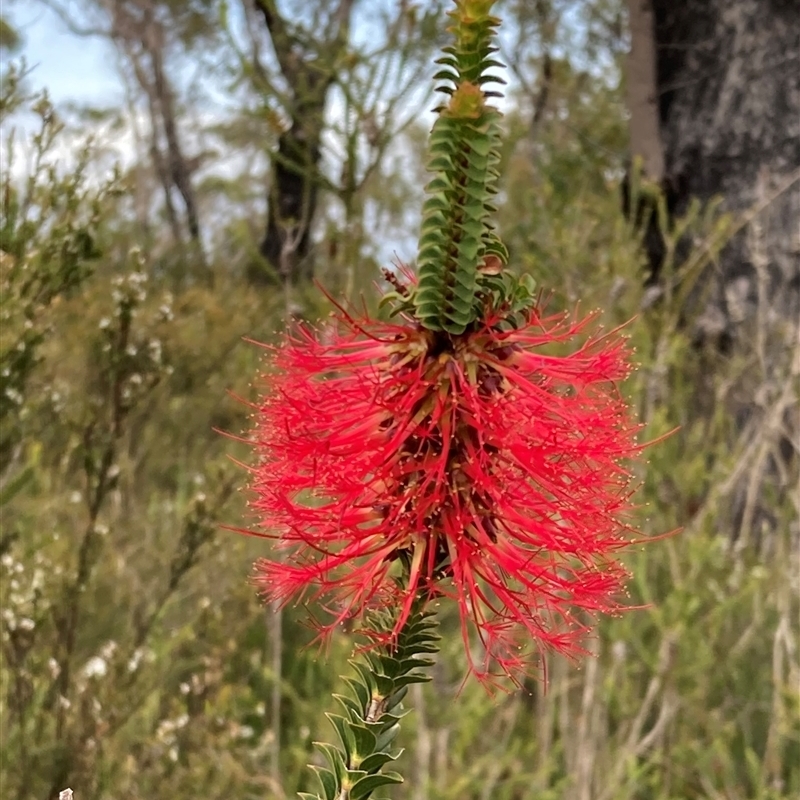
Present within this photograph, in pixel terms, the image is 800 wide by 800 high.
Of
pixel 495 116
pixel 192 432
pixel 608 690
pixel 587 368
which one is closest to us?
pixel 495 116

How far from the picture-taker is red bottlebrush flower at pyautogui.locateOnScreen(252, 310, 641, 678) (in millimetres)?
725

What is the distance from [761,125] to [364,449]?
3633 mm

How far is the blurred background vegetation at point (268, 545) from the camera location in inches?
67.1

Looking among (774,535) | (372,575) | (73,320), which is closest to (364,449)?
(372,575)

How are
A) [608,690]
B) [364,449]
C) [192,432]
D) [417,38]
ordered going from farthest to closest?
[192,432], [417,38], [608,690], [364,449]

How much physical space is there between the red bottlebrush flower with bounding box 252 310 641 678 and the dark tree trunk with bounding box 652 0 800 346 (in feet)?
9.46

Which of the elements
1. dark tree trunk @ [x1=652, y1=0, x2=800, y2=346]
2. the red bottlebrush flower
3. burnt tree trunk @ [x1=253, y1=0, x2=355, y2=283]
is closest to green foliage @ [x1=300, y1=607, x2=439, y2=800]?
the red bottlebrush flower

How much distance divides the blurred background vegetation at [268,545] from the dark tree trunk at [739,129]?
42 millimetres

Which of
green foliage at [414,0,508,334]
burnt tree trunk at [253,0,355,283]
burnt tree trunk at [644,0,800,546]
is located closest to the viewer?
green foliage at [414,0,508,334]

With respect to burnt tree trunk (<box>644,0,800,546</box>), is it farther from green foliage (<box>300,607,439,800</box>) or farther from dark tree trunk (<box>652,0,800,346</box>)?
green foliage (<box>300,607,439,800</box>)

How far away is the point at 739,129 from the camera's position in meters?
3.75

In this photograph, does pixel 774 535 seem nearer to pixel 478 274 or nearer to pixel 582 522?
pixel 582 522

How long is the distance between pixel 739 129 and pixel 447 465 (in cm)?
363

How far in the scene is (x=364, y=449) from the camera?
2.52ft
